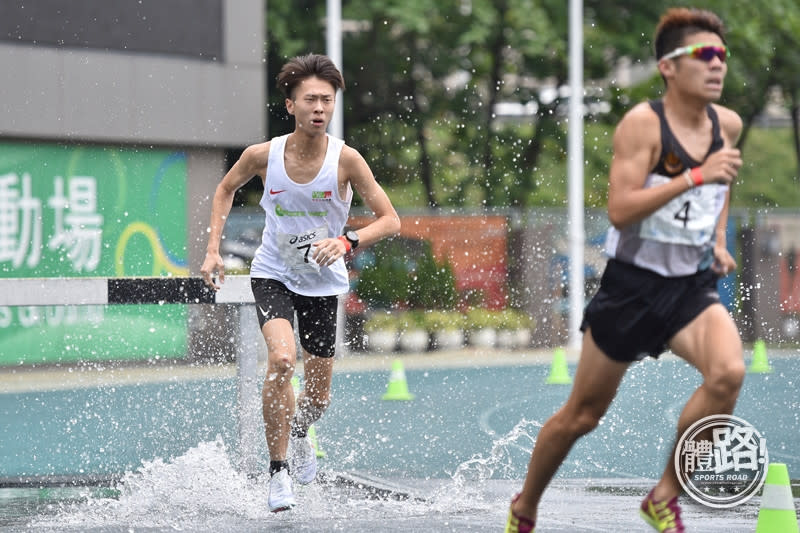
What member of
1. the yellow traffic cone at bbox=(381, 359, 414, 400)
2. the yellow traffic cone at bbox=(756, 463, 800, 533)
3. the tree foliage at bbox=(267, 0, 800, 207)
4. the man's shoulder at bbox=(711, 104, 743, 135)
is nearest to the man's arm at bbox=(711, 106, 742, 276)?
the man's shoulder at bbox=(711, 104, 743, 135)

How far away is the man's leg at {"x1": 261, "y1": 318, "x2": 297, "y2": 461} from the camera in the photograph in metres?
6.81

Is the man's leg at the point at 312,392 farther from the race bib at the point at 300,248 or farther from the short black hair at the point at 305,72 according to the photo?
the short black hair at the point at 305,72

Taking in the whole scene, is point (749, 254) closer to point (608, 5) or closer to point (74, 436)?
point (608, 5)

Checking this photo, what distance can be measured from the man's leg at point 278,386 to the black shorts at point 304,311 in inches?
3.7

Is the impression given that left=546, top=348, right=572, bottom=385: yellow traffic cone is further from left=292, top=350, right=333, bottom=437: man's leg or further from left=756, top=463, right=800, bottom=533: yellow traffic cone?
left=756, top=463, right=800, bottom=533: yellow traffic cone

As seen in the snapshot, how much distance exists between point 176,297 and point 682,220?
12.1ft

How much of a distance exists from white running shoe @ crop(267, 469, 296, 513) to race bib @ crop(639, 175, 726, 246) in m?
2.40

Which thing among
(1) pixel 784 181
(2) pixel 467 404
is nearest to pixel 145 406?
(2) pixel 467 404

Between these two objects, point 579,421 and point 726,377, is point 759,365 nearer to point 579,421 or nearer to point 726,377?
point 579,421

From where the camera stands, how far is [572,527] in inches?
257

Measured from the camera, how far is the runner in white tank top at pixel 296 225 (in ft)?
22.5

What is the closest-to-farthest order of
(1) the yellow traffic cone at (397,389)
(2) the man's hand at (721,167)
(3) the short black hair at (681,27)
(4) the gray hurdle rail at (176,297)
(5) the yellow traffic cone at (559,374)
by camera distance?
1. (2) the man's hand at (721,167)
2. (3) the short black hair at (681,27)
3. (4) the gray hurdle rail at (176,297)
4. (1) the yellow traffic cone at (397,389)
5. (5) the yellow traffic cone at (559,374)

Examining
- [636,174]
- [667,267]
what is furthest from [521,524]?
[636,174]

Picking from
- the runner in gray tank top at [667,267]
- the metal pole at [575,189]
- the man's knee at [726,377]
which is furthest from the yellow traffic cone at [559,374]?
the man's knee at [726,377]
